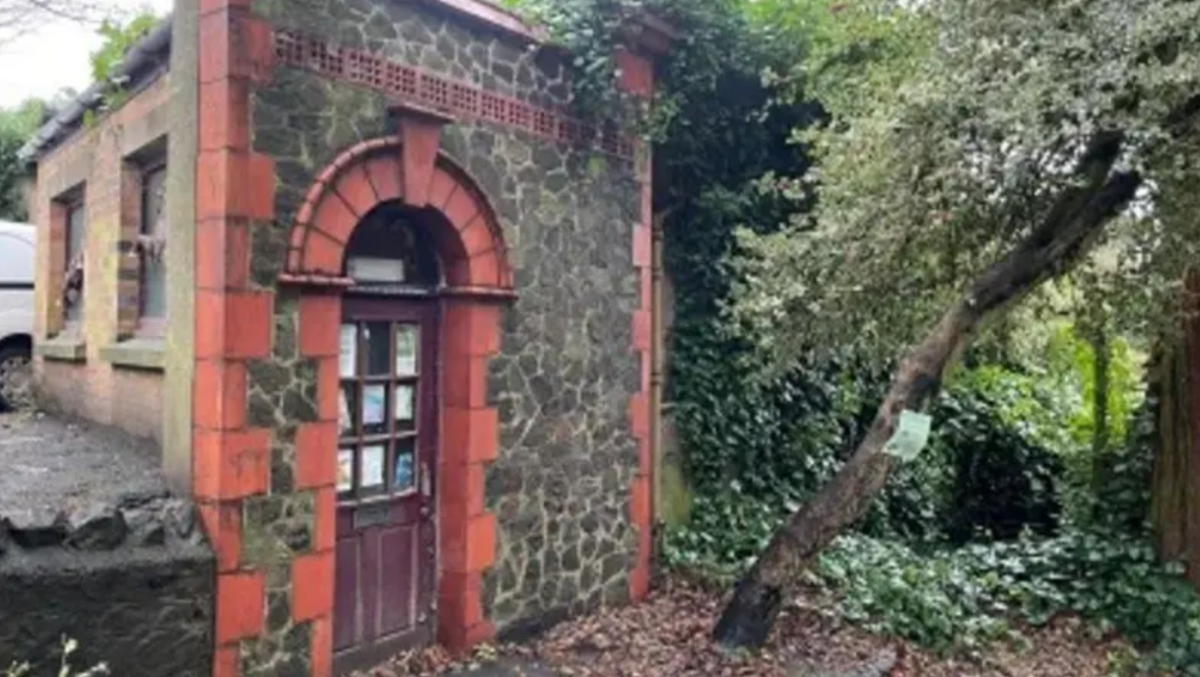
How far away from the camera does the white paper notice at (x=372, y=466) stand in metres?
6.03

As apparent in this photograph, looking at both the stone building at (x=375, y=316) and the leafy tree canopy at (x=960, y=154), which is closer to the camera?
the stone building at (x=375, y=316)

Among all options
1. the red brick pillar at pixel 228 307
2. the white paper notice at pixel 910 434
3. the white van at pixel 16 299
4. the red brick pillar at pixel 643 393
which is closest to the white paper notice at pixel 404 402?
the red brick pillar at pixel 228 307

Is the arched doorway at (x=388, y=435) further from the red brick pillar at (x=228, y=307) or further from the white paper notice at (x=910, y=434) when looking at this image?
the white paper notice at (x=910, y=434)

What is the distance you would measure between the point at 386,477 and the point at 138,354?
7.38 ft

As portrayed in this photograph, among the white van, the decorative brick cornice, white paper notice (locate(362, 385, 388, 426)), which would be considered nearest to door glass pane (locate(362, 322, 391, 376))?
white paper notice (locate(362, 385, 388, 426))

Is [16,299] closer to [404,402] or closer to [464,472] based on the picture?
[404,402]

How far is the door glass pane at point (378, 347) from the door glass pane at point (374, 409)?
0.11 meters

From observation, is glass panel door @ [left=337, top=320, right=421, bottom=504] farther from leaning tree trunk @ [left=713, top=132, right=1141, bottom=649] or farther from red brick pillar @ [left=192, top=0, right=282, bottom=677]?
leaning tree trunk @ [left=713, top=132, right=1141, bottom=649]

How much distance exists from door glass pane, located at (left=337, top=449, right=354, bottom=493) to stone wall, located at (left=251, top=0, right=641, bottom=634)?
2.14 ft

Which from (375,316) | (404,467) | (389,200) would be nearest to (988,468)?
(404,467)

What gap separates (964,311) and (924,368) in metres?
0.50

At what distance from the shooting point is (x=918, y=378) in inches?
245

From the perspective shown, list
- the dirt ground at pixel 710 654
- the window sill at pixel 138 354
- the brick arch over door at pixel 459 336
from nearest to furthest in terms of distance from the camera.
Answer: the brick arch over door at pixel 459 336 → the dirt ground at pixel 710 654 → the window sill at pixel 138 354

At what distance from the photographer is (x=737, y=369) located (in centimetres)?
877
